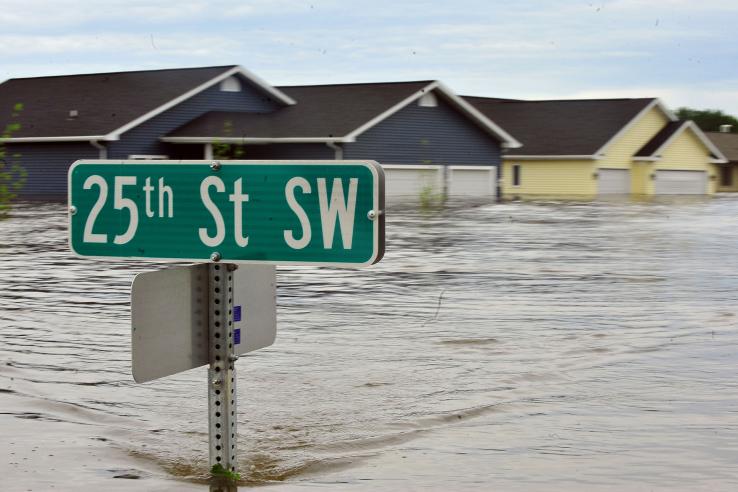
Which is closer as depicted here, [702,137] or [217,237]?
[217,237]

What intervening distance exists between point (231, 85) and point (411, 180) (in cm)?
725

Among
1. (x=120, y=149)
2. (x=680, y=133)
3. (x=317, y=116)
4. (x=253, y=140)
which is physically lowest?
(x=120, y=149)

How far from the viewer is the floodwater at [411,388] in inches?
262

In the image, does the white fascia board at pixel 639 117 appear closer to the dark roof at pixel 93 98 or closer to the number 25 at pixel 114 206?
the dark roof at pixel 93 98

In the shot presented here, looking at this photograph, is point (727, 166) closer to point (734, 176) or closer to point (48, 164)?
point (734, 176)

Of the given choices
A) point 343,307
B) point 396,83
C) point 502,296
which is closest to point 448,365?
point 343,307

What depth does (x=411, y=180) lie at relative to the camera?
44.9 meters

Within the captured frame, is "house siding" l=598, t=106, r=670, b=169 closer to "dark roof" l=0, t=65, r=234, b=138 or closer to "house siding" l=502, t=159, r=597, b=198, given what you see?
"house siding" l=502, t=159, r=597, b=198

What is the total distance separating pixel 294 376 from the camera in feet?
32.0

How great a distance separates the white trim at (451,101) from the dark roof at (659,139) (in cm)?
1043

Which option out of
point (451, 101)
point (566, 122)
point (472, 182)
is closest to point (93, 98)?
point (451, 101)

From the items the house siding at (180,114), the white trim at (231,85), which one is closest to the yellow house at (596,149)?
the house siding at (180,114)

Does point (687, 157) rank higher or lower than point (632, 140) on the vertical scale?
lower

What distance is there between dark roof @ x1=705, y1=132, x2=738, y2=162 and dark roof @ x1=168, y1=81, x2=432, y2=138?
32.7m
